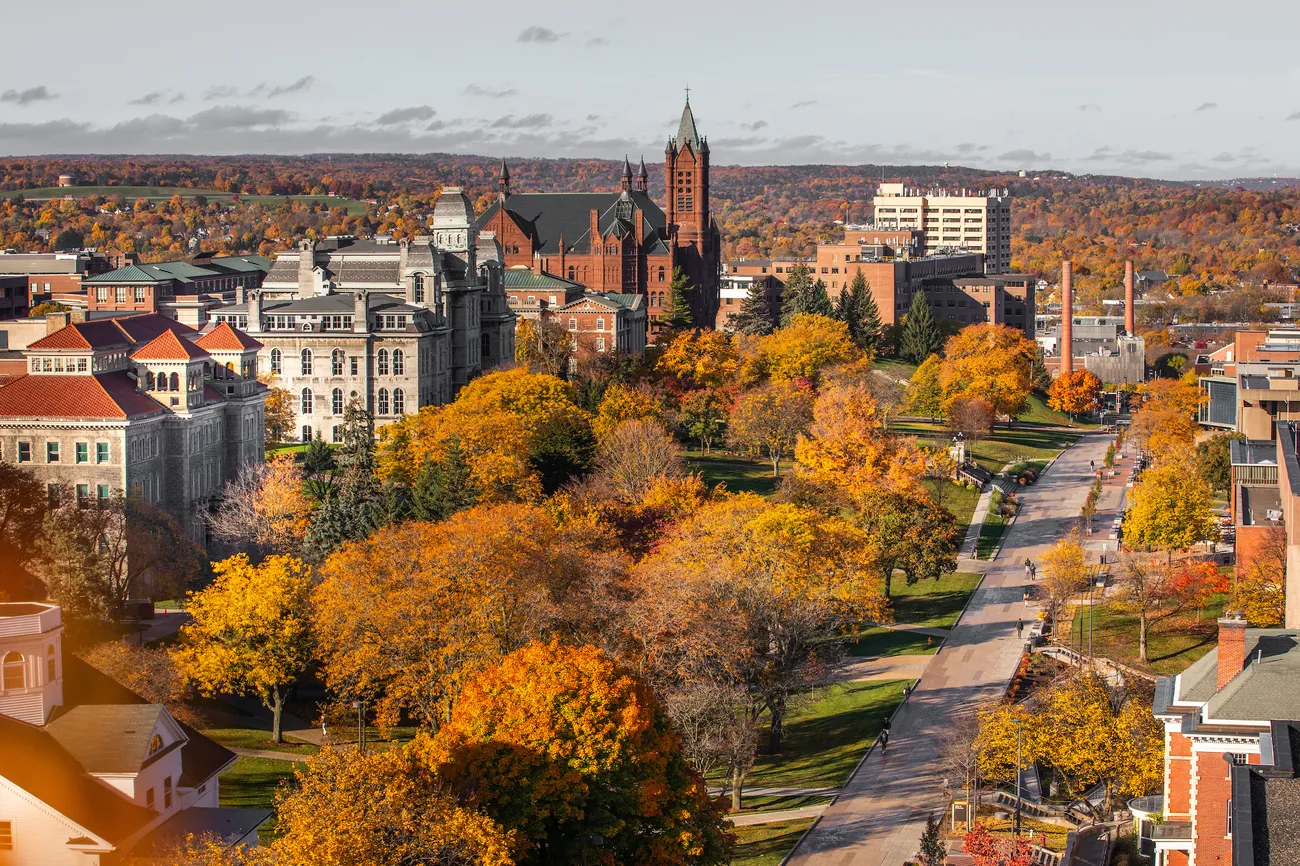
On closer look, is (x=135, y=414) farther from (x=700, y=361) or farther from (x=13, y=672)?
(x=700, y=361)

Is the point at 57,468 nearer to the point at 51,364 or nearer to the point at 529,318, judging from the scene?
the point at 51,364

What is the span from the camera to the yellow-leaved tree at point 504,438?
82.6 meters

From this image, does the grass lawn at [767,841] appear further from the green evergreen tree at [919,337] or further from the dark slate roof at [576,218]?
the dark slate roof at [576,218]

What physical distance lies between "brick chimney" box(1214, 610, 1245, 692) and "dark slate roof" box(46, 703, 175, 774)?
23.6 meters

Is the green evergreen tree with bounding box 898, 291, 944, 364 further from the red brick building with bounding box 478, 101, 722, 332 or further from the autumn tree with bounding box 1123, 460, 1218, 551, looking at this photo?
the autumn tree with bounding box 1123, 460, 1218, 551

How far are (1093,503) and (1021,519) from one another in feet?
13.1

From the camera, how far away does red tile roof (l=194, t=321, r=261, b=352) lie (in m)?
93.1

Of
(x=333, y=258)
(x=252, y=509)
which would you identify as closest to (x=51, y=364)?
(x=252, y=509)

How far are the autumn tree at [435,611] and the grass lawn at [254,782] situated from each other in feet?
11.7

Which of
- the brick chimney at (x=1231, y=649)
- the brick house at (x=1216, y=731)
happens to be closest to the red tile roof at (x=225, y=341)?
the brick house at (x=1216, y=731)

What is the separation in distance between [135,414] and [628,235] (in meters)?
85.8

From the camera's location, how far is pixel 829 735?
198ft

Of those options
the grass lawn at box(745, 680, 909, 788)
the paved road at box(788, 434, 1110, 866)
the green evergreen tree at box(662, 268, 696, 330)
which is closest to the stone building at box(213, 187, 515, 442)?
the green evergreen tree at box(662, 268, 696, 330)

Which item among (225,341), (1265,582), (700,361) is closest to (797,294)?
(700,361)
